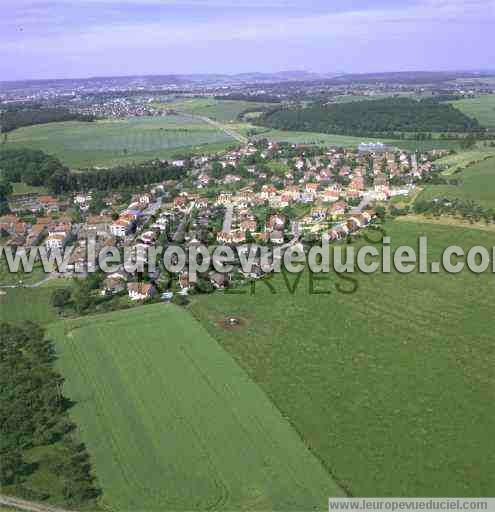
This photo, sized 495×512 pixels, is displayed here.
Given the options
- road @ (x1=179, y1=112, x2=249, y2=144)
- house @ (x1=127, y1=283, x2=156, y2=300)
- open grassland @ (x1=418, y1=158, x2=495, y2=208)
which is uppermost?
road @ (x1=179, y1=112, x2=249, y2=144)

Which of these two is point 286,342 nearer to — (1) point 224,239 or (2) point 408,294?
(2) point 408,294

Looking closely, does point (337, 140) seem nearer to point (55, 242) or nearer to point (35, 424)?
point (55, 242)

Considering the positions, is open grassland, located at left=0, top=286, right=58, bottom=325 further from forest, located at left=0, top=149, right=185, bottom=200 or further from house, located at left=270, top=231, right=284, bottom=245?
forest, located at left=0, top=149, right=185, bottom=200

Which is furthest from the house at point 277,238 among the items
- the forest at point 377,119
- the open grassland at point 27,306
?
the forest at point 377,119

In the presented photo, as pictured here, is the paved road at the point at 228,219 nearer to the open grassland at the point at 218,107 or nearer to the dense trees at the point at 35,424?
the dense trees at the point at 35,424

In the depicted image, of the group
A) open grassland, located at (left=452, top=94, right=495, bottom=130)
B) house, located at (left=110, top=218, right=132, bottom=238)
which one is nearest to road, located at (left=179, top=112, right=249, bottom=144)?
open grassland, located at (left=452, top=94, right=495, bottom=130)

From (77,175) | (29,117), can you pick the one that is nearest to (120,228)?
(77,175)
